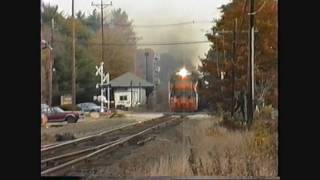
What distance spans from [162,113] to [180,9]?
140 cm

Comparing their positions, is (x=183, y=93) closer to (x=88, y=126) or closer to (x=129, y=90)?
(x=129, y=90)

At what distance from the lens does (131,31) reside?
941cm

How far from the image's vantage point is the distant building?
373 inches

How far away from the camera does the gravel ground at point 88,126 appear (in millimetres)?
9453

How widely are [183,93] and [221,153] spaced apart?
3.08 ft

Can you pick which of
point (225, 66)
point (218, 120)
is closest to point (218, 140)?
point (218, 120)

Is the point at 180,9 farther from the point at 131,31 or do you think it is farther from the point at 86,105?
the point at 86,105

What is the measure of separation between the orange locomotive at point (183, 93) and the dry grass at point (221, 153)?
249 mm

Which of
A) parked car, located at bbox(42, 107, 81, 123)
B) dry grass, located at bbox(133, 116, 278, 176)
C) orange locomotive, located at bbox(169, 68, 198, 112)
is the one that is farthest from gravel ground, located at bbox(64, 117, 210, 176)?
parked car, located at bbox(42, 107, 81, 123)

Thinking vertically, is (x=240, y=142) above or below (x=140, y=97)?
below

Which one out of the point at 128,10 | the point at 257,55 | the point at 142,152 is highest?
the point at 128,10

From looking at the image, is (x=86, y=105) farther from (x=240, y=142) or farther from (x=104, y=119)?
(x=240, y=142)

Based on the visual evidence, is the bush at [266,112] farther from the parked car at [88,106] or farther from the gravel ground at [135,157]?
the parked car at [88,106]

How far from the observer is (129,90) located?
31.2 ft
